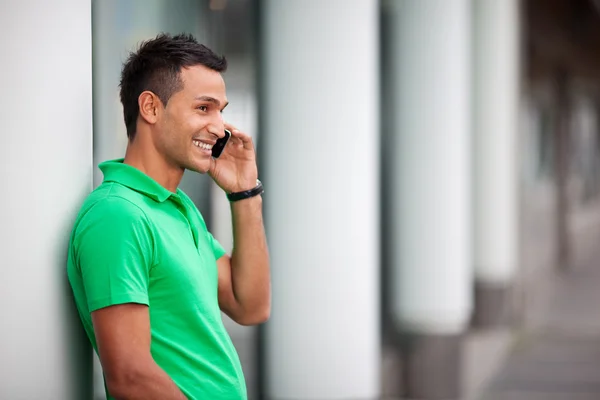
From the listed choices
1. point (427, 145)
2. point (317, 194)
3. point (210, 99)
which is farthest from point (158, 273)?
point (427, 145)

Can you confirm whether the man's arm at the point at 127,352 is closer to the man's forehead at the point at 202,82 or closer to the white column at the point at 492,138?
the man's forehead at the point at 202,82

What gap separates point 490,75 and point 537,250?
8.75 meters

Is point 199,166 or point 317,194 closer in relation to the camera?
point 199,166

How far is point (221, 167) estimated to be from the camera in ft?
8.95

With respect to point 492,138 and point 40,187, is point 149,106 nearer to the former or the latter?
point 40,187

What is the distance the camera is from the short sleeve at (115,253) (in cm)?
207

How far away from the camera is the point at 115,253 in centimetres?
208

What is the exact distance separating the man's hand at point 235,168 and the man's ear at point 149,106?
41 centimetres

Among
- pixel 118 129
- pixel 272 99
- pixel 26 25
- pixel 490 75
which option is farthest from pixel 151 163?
pixel 490 75

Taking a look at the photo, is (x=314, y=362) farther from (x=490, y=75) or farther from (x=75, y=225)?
(x=490, y=75)

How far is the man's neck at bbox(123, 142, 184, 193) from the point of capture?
2.37 metres

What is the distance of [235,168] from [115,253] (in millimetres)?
723

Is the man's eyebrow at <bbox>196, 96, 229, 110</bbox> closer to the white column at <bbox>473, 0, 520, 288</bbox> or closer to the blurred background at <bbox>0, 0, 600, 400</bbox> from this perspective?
the blurred background at <bbox>0, 0, 600, 400</bbox>

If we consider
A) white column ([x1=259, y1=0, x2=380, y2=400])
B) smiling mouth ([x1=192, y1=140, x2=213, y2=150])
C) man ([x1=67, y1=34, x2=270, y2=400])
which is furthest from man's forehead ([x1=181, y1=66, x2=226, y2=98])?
white column ([x1=259, y1=0, x2=380, y2=400])
